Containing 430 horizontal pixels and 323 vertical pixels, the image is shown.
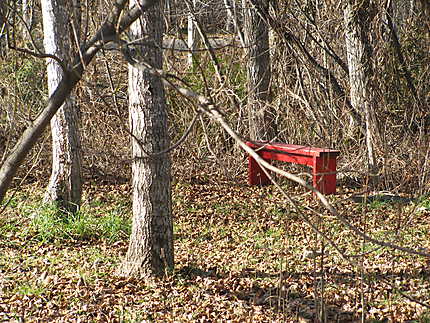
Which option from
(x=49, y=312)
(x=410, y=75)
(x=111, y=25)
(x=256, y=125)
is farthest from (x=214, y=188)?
(x=111, y=25)

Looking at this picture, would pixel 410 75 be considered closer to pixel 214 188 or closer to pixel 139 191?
pixel 214 188

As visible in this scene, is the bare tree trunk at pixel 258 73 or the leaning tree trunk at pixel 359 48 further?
the bare tree trunk at pixel 258 73

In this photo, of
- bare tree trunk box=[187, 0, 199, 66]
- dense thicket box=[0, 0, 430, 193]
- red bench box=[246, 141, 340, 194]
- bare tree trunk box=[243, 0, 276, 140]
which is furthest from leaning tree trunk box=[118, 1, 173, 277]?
bare tree trunk box=[243, 0, 276, 140]

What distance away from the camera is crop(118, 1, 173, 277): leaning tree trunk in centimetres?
507

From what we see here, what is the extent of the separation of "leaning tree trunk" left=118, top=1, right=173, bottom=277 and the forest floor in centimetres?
21

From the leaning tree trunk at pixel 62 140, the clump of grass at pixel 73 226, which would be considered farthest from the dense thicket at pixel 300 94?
the clump of grass at pixel 73 226

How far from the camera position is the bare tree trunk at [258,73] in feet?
30.2

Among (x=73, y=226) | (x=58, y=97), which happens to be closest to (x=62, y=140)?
(x=73, y=226)

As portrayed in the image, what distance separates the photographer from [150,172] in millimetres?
5238

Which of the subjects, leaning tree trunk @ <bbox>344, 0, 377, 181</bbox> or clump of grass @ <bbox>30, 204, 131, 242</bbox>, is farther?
leaning tree trunk @ <bbox>344, 0, 377, 181</bbox>

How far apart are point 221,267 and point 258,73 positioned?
14.4 ft

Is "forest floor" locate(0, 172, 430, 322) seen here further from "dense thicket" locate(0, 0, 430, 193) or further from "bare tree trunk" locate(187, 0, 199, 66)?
"bare tree trunk" locate(187, 0, 199, 66)

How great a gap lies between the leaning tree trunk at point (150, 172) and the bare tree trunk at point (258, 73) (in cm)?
401

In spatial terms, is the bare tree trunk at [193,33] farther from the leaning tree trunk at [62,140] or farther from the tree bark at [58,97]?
the leaning tree trunk at [62,140]
